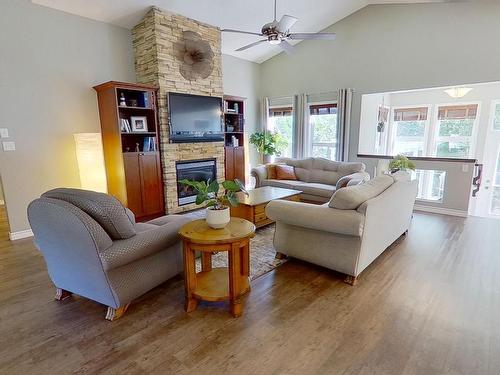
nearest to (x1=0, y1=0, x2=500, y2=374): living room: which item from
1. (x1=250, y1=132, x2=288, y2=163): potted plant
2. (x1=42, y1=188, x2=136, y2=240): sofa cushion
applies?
(x1=42, y1=188, x2=136, y2=240): sofa cushion

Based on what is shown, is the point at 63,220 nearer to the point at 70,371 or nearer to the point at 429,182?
the point at 70,371

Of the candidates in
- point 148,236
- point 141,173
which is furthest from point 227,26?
point 148,236

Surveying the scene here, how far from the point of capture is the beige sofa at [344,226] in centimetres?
238

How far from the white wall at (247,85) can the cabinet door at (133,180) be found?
3.16 meters

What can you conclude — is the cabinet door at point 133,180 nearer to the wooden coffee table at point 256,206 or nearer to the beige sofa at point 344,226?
the wooden coffee table at point 256,206

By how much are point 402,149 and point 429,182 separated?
8.76ft

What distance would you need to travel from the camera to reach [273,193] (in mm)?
4242

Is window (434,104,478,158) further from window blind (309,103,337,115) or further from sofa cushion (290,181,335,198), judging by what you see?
sofa cushion (290,181,335,198)

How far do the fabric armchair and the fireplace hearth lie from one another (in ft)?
9.18

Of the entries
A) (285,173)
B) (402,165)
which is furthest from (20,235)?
(402,165)

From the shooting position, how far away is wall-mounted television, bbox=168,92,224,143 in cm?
473

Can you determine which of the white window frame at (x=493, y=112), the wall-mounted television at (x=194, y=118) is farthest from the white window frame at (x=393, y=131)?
the wall-mounted television at (x=194, y=118)

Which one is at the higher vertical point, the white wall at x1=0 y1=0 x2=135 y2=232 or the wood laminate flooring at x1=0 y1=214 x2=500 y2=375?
the white wall at x1=0 y1=0 x2=135 y2=232

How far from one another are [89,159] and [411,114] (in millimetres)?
7507
